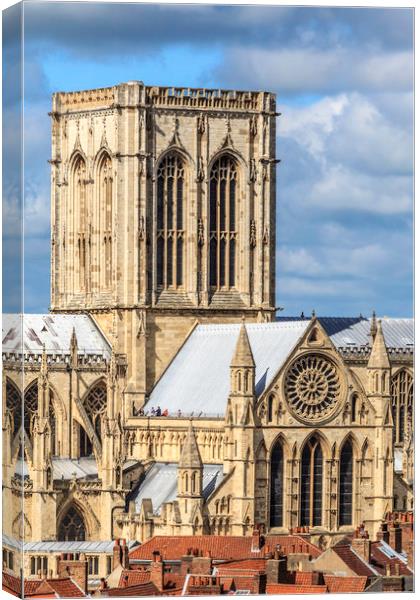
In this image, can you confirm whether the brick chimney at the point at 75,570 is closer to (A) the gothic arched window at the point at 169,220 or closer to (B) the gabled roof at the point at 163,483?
(B) the gabled roof at the point at 163,483

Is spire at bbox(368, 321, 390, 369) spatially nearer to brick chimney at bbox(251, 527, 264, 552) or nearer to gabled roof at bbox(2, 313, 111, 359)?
gabled roof at bbox(2, 313, 111, 359)

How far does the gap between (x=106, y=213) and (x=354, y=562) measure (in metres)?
28.8

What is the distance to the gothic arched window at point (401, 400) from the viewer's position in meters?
123

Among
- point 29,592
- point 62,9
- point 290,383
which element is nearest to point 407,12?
point 62,9

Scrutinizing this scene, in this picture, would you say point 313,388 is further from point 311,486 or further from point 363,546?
point 363,546

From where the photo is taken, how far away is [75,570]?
292 ft

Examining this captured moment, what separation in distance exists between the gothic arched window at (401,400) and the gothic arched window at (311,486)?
1582 centimetres

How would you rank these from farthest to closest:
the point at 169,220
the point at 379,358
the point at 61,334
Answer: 1. the point at 169,220
2. the point at 61,334
3. the point at 379,358

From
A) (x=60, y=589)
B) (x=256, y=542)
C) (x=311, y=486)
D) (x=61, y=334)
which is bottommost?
(x=60, y=589)

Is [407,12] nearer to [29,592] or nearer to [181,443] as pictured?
[29,592]

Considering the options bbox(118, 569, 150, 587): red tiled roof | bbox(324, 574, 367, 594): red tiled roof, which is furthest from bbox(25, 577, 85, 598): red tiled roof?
bbox(324, 574, 367, 594): red tiled roof

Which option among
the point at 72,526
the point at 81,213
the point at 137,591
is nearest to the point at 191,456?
the point at 72,526

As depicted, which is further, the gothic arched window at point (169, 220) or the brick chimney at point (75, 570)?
the gothic arched window at point (169, 220)

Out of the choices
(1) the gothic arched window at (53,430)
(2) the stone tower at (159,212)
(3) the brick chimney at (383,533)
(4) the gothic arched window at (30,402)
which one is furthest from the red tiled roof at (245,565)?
(2) the stone tower at (159,212)
